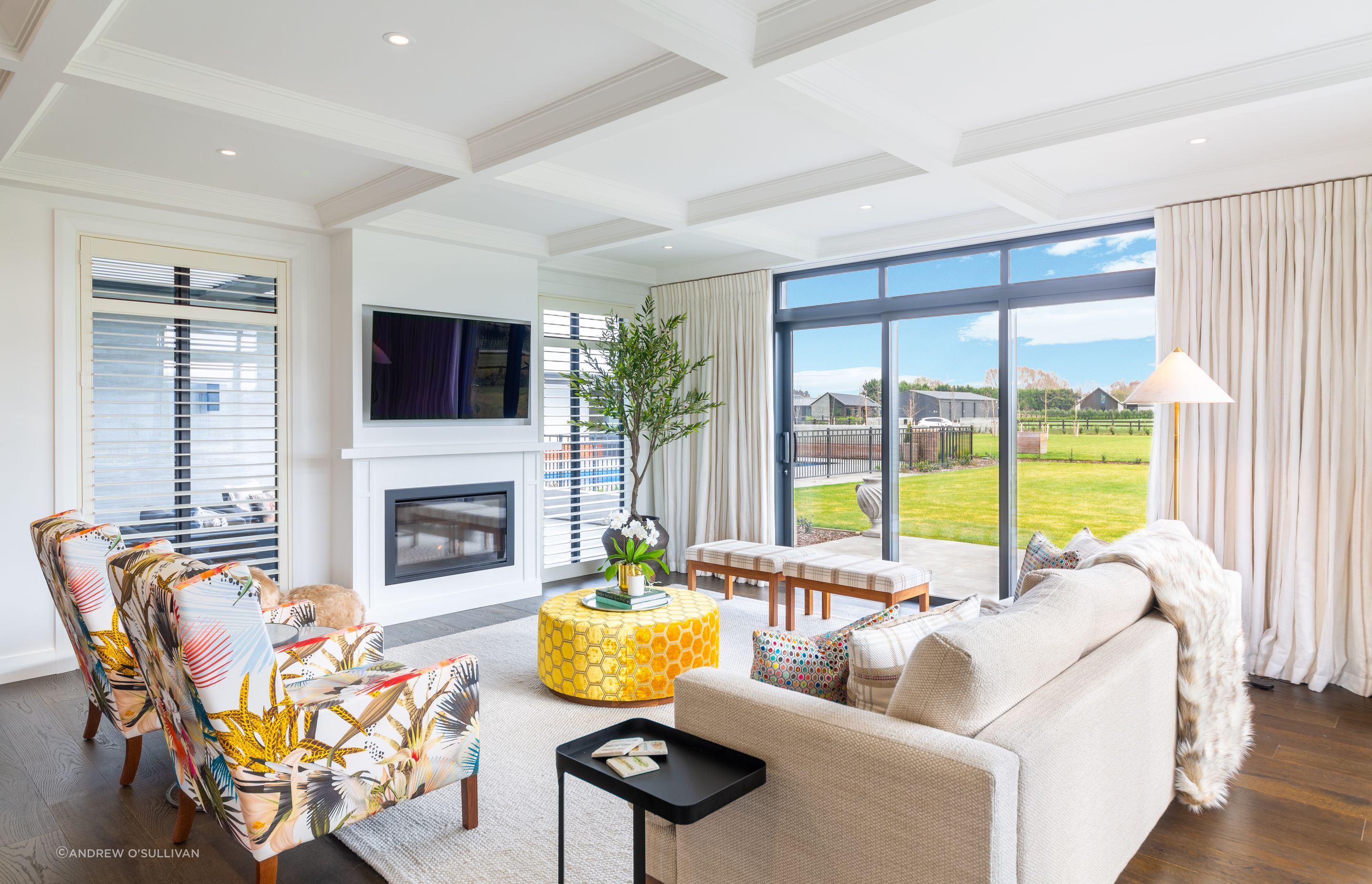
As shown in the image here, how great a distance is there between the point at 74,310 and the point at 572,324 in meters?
3.25

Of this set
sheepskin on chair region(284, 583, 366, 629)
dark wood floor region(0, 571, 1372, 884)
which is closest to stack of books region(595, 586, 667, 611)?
dark wood floor region(0, 571, 1372, 884)

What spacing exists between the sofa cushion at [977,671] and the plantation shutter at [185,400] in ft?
14.5

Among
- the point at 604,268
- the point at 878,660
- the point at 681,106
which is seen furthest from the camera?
the point at 604,268

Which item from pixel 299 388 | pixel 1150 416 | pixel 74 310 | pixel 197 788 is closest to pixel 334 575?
pixel 299 388

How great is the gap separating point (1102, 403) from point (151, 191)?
5.54 meters

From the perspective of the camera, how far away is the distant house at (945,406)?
539 cm

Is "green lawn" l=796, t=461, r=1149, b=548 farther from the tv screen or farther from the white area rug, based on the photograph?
the white area rug

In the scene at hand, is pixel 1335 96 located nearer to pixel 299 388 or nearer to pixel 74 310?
pixel 299 388

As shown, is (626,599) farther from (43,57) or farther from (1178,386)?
(43,57)

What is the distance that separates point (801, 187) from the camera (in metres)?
4.38

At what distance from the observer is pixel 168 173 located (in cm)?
424

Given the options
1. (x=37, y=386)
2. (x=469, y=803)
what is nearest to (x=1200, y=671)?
(x=469, y=803)

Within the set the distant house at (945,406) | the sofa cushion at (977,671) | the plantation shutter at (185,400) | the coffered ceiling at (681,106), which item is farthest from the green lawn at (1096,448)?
the plantation shutter at (185,400)

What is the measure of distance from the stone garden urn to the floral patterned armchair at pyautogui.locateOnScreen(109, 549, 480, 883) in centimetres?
398
